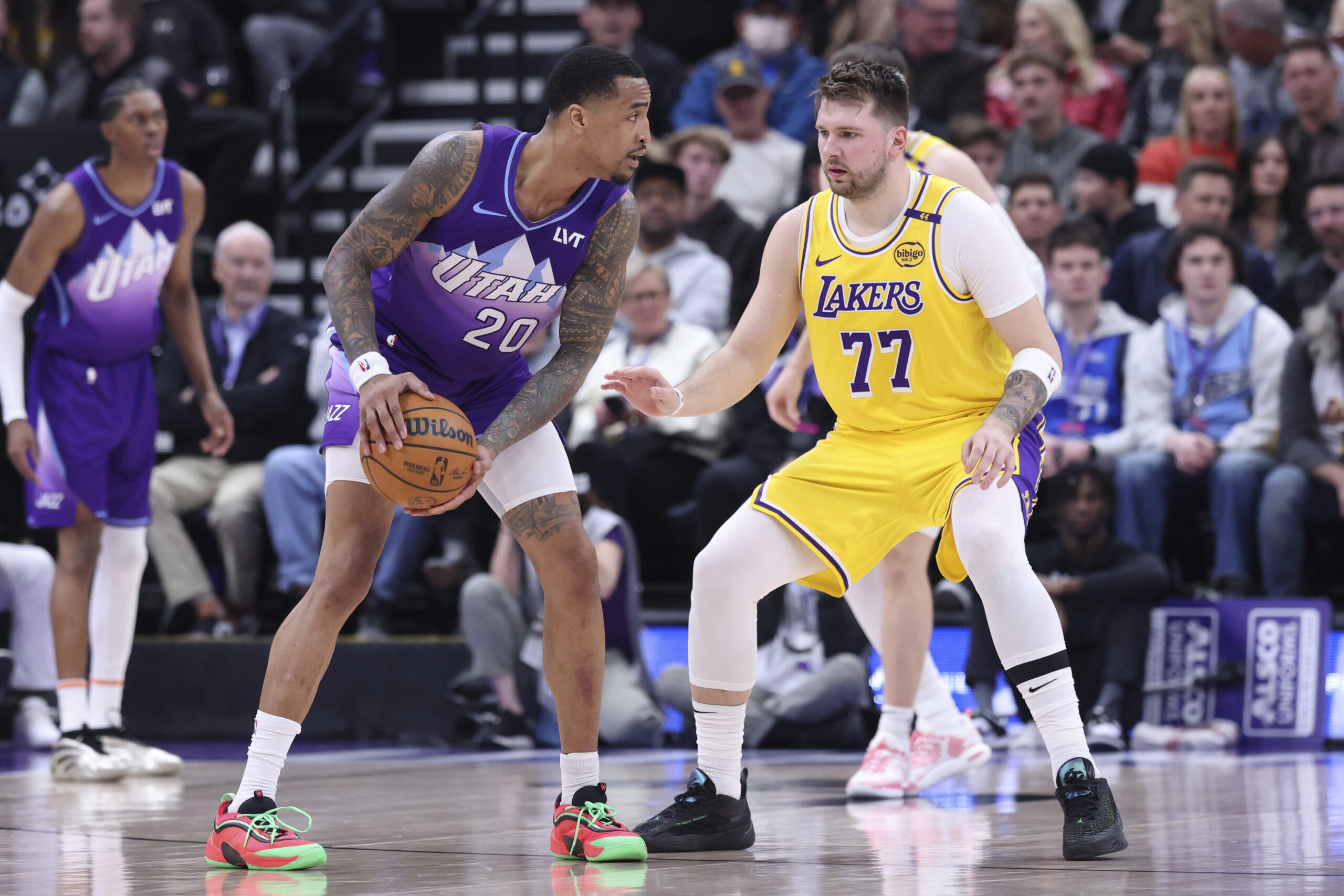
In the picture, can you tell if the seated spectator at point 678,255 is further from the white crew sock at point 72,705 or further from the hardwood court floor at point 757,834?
the white crew sock at point 72,705

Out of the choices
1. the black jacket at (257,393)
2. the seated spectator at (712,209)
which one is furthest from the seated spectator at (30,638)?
the seated spectator at (712,209)

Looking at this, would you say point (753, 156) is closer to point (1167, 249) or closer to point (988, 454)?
point (1167, 249)

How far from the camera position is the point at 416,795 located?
5.46 m

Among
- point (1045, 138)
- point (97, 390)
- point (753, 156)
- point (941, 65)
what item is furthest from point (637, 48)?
point (97, 390)

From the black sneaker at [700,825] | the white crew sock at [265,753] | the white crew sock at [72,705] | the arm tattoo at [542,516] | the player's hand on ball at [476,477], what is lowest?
the white crew sock at [72,705]

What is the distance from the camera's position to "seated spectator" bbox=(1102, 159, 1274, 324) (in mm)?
8172

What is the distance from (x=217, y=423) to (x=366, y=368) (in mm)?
2912

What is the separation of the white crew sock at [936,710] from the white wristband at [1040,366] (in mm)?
1507

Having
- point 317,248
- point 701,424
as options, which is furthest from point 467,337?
point 317,248

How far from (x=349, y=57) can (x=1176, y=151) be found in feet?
18.9

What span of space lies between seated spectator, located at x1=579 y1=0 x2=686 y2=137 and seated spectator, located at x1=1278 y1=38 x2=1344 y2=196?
382cm

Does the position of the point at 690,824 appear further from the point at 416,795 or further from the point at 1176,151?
the point at 1176,151

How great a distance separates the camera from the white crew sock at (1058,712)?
12.9 feet

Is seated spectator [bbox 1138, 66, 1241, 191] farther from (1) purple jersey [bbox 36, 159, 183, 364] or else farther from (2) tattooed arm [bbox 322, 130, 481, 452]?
(2) tattooed arm [bbox 322, 130, 481, 452]
